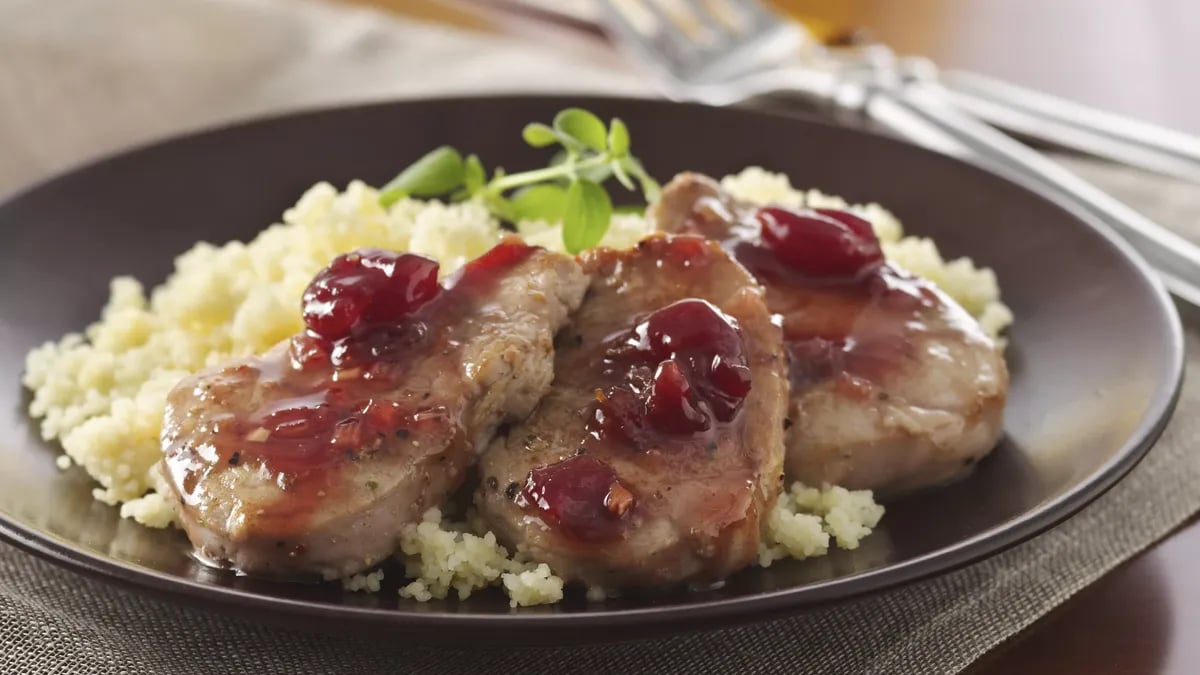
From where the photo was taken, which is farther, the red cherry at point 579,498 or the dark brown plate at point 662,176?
the red cherry at point 579,498

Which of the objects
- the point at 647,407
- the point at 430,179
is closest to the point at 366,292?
the point at 647,407

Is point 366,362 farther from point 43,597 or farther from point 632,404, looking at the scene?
point 43,597

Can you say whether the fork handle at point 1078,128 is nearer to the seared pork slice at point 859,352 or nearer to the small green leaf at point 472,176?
the seared pork slice at point 859,352

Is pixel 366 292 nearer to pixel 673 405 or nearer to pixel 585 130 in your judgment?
pixel 673 405

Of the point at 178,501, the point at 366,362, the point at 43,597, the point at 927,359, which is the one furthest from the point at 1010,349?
the point at 43,597

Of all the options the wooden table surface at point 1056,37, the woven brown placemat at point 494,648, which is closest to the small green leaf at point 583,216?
the woven brown placemat at point 494,648
